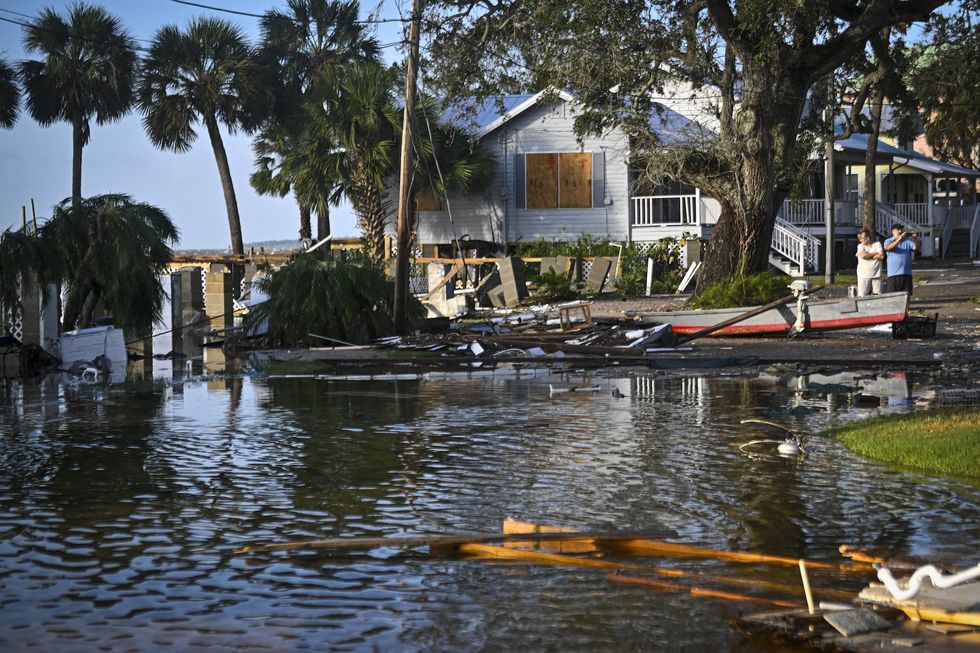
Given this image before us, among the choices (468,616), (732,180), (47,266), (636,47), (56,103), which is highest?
(56,103)

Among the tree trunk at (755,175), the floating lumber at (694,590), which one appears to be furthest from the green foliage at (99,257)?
the floating lumber at (694,590)

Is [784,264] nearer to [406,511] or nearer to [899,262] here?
[899,262]

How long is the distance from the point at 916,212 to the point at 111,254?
126 feet

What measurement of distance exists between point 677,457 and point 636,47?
57.6 ft

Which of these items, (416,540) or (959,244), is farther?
(959,244)

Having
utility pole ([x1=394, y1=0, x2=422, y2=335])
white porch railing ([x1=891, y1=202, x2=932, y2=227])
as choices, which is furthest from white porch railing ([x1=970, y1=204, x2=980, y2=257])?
utility pole ([x1=394, y1=0, x2=422, y2=335])

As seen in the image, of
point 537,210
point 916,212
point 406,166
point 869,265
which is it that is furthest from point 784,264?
point 406,166

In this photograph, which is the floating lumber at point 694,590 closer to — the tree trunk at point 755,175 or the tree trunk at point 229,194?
the tree trunk at point 755,175

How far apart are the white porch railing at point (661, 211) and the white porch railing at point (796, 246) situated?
116 inches

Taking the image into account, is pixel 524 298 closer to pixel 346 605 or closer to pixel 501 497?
pixel 501 497

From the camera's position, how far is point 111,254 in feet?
73.4

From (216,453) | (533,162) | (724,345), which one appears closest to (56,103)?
(533,162)

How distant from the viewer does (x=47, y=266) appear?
21.3 m

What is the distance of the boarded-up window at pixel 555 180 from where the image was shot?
142 ft
